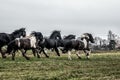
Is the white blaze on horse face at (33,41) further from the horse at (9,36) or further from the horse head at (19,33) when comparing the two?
the horse head at (19,33)

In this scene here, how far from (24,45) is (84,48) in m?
6.51

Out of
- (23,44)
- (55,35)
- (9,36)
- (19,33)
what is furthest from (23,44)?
(55,35)

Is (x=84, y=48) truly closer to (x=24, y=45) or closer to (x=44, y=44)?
(x=44, y=44)

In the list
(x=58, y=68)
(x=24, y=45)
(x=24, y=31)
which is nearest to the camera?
(x=58, y=68)

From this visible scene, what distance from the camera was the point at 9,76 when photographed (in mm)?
20875

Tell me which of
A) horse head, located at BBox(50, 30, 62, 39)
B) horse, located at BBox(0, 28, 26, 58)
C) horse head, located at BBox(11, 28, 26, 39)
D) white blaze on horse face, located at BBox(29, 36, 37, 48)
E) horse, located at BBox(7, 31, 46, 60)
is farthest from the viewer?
horse head, located at BBox(50, 30, 62, 39)

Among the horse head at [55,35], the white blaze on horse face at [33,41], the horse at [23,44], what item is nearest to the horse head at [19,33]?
the horse at [23,44]

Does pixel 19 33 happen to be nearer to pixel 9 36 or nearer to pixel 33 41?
pixel 9 36

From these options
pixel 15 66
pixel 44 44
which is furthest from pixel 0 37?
pixel 15 66

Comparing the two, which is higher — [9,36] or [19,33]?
[19,33]

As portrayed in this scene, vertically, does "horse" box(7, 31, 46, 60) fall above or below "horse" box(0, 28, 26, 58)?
below

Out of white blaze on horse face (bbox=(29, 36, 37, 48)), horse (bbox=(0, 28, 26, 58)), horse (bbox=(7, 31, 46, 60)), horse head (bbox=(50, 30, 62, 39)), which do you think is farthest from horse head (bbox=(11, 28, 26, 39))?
horse head (bbox=(50, 30, 62, 39))

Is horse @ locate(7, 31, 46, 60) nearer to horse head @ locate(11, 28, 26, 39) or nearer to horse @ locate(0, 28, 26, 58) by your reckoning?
horse @ locate(0, 28, 26, 58)

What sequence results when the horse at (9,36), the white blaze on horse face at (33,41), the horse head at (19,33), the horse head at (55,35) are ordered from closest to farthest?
the white blaze on horse face at (33,41) < the horse at (9,36) < the horse head at (19,33) < the horse head at (55,35)
